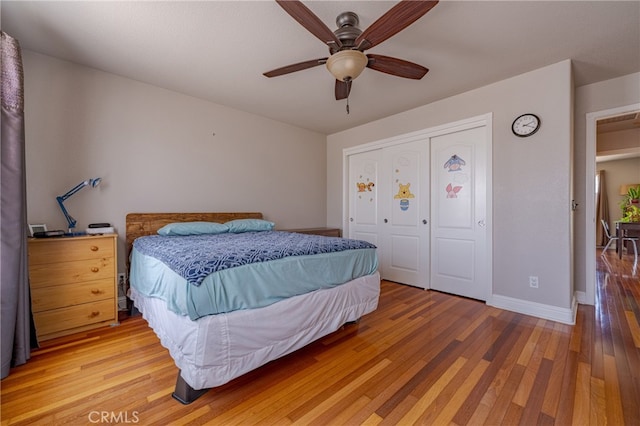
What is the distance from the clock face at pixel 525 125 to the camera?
2602 mm

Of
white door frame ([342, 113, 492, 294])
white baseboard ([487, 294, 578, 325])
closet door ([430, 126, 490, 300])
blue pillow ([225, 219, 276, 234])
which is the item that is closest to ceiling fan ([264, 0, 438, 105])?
white door frame ([342, 113, 492, 294])

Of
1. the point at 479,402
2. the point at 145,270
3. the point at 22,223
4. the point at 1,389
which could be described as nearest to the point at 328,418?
the point at 479,402

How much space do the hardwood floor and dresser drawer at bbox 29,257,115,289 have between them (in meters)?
0.47

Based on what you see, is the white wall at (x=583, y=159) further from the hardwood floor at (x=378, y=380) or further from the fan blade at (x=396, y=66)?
the fan blade at (x=396, y=66)

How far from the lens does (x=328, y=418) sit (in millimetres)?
1321

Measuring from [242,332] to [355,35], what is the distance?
6.56ft

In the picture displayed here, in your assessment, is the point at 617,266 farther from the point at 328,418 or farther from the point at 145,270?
the point at 145,270

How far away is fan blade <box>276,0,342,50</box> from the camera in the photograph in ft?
4.46

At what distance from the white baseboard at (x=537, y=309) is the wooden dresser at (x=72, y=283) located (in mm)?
3783

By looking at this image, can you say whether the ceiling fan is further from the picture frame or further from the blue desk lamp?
the picture frame

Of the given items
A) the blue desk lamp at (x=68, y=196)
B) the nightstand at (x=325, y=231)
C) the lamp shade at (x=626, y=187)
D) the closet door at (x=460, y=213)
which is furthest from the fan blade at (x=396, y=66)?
the lamp shade at (x=626, y=187)

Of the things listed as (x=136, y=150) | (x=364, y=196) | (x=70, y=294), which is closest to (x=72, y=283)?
(x=70, y=294)

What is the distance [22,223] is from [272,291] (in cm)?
177

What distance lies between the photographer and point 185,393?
1.41 metres
